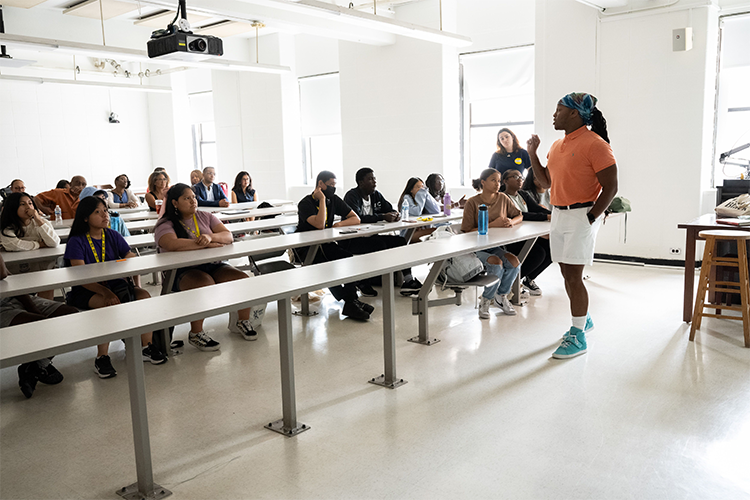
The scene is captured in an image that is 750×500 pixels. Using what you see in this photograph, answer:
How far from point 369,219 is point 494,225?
4.02 feet

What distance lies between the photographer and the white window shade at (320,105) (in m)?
10.2

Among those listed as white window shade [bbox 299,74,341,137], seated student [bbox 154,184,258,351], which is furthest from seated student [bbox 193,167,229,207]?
seated student [bbox 154,184,258,351]

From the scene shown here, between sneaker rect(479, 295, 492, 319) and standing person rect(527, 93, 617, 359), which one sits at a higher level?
standing person rect(527, 93, 617, 359)

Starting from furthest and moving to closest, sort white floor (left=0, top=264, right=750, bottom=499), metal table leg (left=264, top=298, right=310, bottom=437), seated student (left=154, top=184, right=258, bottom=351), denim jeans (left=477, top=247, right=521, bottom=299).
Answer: denim jeans (left=477, top=247, right=521, bottom=299), seated student (left=154, top=184, right=258, bottom=351), metal table leg (left=264, top=298, right=310, bottom=437), white floor (left=0, top=264, right=750, bottom=499)

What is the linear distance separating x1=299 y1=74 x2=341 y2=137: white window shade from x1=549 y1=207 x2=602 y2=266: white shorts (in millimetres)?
7043

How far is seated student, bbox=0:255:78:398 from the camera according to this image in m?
3.14

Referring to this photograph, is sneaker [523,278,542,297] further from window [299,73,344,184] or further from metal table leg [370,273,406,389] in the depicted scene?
window [299,73,344,184]

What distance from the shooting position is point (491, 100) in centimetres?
834

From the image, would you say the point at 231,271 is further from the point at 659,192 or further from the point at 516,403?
the point at 659,192

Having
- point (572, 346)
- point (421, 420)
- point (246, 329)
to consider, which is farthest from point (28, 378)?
point (572, 346)

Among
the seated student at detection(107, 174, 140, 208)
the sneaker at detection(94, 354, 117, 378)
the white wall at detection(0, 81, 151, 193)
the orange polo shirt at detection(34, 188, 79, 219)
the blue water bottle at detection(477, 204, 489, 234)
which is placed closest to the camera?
the sneaker at detection(94, 354, 117, 378)

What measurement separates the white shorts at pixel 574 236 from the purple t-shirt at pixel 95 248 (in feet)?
8.64

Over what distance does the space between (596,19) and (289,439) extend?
18.8ft

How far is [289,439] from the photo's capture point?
2.65 metres
